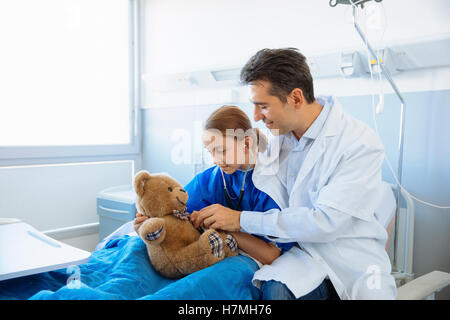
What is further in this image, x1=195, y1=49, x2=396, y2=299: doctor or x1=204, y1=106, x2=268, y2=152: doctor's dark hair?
x1=204, y1=106, x2=268, y2=152: doctor's dark hair

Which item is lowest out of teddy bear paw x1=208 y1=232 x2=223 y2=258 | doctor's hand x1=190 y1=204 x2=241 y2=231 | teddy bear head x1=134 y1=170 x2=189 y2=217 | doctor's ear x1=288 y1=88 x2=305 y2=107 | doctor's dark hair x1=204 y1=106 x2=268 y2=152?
teddy bear paw x1=208 y1=232 x2=223 y2=258

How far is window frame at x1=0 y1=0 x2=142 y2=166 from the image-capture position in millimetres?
2677

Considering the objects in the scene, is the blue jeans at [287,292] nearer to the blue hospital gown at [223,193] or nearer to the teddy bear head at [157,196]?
the blue hospital gown at [223,193]

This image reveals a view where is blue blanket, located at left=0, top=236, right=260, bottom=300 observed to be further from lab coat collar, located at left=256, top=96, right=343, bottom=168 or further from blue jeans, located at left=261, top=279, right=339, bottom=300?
lab coat collar, located at left=256, top=96, right=343, bottom=168

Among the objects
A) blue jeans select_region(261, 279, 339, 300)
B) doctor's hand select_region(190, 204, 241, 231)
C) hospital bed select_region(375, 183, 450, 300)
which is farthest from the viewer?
hospital bed select_region(375, 183, 450, 300)

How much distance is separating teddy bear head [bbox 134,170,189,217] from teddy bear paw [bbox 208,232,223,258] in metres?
0.16

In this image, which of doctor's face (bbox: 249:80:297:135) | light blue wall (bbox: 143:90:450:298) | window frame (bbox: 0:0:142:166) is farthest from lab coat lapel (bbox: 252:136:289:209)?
window frame (bbox: 0:0:142:166)

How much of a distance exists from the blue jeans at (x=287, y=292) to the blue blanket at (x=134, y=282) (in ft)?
0.17

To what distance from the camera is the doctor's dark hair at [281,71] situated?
4.40 feet

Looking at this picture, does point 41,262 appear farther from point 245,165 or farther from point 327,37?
point 327,37

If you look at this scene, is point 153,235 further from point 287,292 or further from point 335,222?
point 335,222

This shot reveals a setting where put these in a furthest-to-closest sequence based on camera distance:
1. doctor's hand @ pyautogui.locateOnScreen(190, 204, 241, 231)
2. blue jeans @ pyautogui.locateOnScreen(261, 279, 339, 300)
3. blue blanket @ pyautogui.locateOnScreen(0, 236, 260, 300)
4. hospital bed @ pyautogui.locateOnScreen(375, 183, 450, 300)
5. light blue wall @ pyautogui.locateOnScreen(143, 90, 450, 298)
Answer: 1. light blue wall @ pyautogui.locateOnScreen(143, 90, 450, 298)
2. hospital bed @ pyautogui.locateOnScreen(375, 183, 450, 300)
3. doctor's hand @ pyautogui.locateOnScreen(190, 204, 241, 231)
4. blue jeans @ pyautogui.locateOnScreen(261, 279, 339, 300)
5. blue blanket @ pyautogui.locateOnScreen(0, 236, 260, 300)

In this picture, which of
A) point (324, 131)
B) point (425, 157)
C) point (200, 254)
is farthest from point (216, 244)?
point (425, 157)

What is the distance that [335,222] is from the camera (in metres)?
1.18
